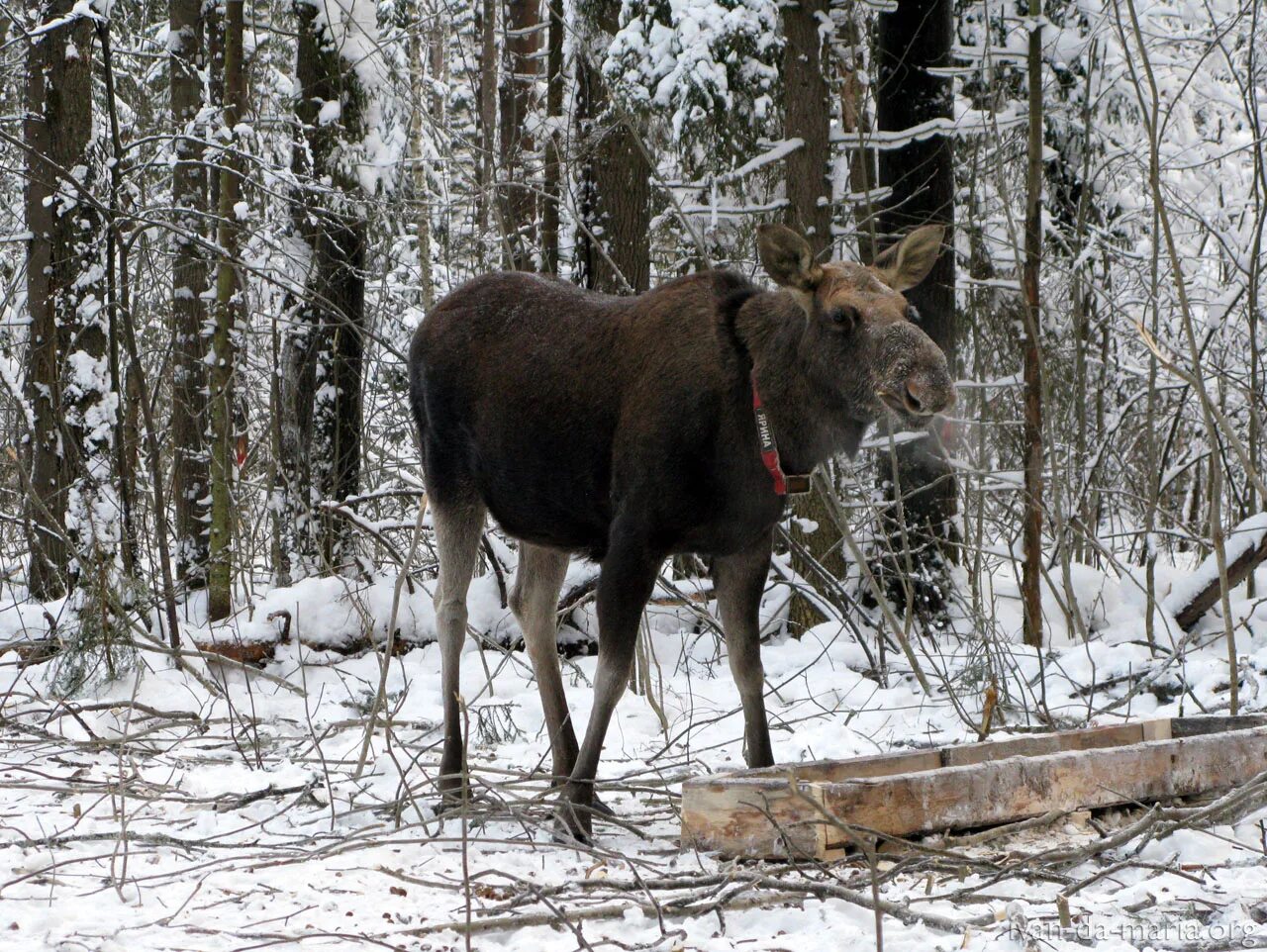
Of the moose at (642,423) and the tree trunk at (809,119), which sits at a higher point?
the tree trunk at (809,119)

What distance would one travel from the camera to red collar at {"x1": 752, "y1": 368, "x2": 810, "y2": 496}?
512 centimetres

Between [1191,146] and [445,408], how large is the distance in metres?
8.08

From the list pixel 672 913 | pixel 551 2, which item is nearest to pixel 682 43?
pixel 551 2

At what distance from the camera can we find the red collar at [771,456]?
5125mm

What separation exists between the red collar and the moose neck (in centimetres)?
4

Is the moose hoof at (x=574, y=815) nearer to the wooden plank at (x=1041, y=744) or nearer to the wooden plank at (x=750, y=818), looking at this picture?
the wooden plank at (x=750, y=818)

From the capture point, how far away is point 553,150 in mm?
11898

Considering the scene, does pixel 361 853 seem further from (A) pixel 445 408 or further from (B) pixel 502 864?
(A) pixel 445 408

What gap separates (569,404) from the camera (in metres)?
5.61

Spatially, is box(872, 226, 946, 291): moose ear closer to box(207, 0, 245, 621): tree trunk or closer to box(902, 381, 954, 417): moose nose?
box(902, 381, 954, 417): moose nose

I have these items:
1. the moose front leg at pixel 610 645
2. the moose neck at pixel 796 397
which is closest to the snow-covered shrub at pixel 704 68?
the moose neck at pixel 796 397

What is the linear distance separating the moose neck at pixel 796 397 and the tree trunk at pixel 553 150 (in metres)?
4.95

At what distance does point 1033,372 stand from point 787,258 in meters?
4.40

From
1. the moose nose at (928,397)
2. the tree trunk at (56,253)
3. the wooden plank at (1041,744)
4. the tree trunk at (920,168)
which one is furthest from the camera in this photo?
the tree trunk at (920,168)
